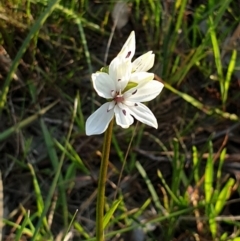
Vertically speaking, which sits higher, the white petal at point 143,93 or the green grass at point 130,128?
the white petal at point 143,93

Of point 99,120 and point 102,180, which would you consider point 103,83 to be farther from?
point 102,180

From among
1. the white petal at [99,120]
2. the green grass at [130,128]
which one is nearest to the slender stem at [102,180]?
the white petal at [99,120]

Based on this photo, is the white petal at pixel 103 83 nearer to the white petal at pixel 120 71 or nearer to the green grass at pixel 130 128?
the white petal at pixel 120 71

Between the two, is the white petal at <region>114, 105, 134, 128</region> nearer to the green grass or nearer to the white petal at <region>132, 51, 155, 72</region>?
the white petal at <region>132, 51, 155, 72</region>

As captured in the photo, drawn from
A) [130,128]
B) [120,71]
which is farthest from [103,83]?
[130,128]

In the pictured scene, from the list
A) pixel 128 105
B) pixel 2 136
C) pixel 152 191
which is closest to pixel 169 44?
pixel 152 191

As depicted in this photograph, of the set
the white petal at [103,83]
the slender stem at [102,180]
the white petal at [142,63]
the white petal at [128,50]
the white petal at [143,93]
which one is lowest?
the slender stem at [102,180]

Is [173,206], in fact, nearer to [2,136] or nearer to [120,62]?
[2,136]

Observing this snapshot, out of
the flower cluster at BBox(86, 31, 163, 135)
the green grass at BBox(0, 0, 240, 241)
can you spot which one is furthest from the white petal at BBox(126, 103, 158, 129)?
the green grass at BBox(0, 0, 240, 241)
